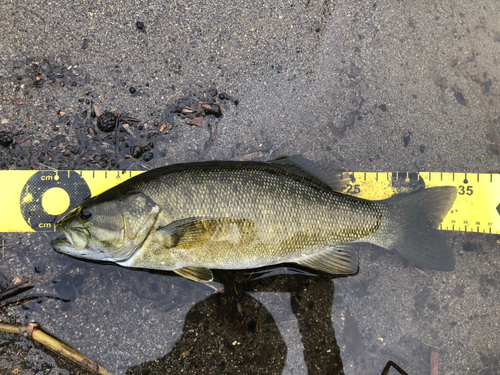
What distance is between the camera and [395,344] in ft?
9.64

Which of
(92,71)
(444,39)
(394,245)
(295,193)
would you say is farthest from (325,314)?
(92,71)

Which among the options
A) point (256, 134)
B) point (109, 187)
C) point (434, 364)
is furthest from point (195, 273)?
point (434, 364)

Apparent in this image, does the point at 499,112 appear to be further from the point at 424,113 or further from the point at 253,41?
the point at 253,41

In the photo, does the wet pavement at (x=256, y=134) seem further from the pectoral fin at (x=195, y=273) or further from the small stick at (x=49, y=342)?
the pectoral fin at (x=195, y=273)

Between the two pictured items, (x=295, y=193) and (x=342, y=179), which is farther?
(x=342, y=179)

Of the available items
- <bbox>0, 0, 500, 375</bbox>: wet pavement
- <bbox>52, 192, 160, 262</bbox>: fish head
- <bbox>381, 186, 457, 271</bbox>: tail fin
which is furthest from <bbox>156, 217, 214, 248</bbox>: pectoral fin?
<bbox>381, 186, 457, 271</bbox>: tail fin

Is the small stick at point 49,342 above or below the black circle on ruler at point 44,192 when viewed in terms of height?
below

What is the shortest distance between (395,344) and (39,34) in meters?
4.63

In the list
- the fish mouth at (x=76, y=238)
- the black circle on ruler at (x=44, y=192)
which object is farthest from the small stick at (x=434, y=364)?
the black circle on ruler at (x=44, y=192)

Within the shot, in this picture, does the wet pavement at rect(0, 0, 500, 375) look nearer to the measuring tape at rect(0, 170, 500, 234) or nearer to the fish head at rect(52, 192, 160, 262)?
the measuring tape at rect(0, 170, 500, 234)

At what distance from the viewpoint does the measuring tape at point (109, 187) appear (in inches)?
108

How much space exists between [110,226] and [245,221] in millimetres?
1040

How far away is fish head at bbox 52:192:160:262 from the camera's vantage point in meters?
2.28

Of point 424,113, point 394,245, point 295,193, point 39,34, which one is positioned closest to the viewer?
point 295,193
